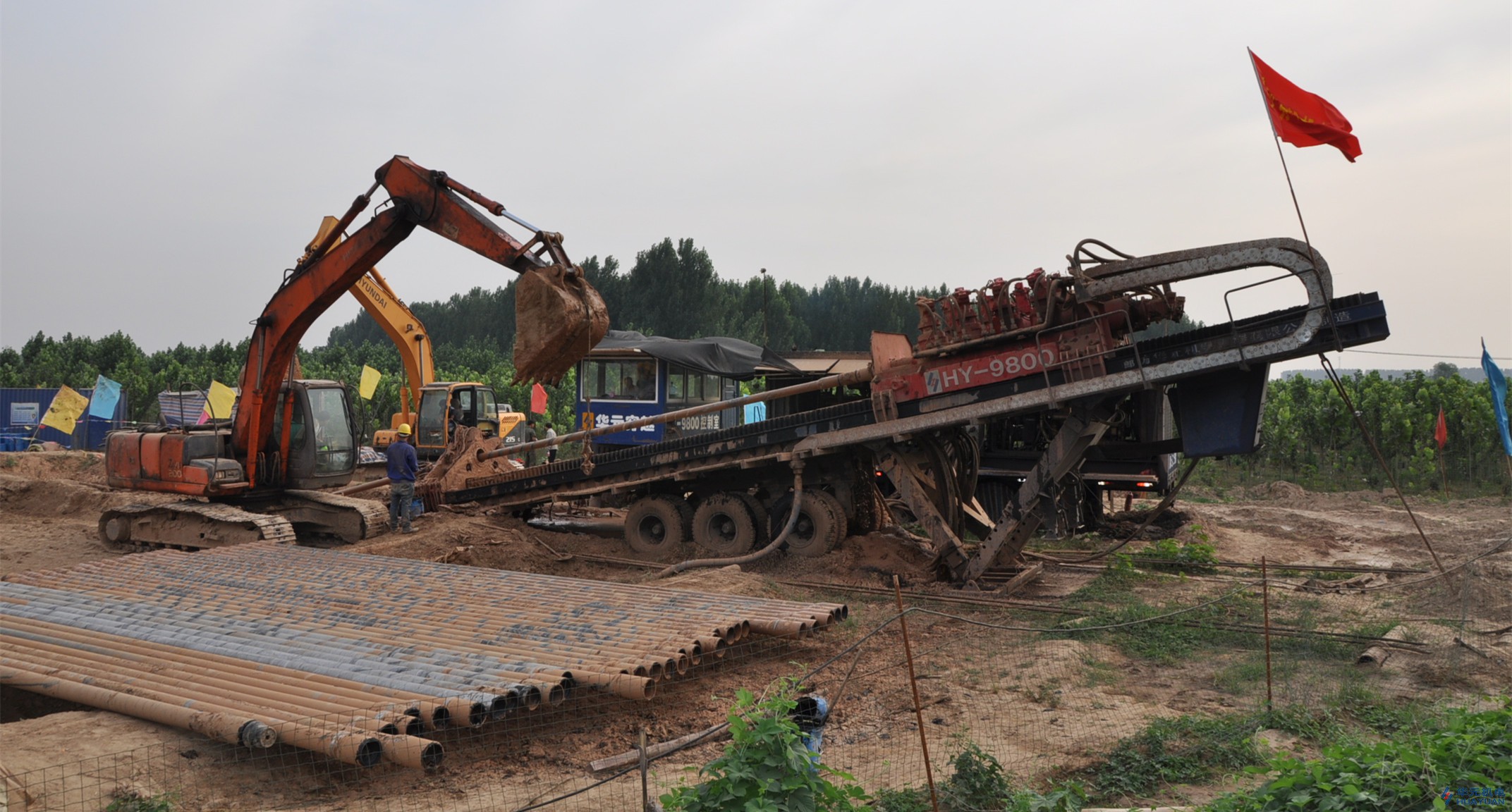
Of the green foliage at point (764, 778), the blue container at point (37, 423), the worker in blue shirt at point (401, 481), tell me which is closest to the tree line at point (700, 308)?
the blue container at point (37, 423)

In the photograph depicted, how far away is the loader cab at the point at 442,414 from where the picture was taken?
21531 millimetres

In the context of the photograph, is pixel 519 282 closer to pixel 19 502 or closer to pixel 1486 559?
pixel 1486 559

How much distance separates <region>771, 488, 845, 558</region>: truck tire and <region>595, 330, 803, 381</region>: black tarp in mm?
9172

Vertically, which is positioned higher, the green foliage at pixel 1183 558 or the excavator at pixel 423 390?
the excavator at pixel 423 390

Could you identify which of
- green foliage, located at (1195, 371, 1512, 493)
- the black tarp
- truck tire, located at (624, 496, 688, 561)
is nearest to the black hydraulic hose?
truck tire, located at (624, 496, 688, 561)

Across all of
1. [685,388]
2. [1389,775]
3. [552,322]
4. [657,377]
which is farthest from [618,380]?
[1389,775]

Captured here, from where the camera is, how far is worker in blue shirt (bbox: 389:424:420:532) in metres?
14.4

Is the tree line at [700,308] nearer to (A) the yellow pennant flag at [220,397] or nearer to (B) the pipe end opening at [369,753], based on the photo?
(A) the yellow pennant flag at [220,397]

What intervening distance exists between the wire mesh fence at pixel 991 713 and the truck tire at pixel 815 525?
200 cm

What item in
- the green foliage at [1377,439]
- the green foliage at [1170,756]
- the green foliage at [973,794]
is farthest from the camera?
the green foliage at [1377,439]

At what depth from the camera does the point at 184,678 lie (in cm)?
650

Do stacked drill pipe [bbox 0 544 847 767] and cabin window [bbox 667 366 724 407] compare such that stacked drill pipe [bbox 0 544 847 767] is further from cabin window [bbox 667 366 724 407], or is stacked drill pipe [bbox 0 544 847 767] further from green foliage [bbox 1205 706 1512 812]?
cabin window [bbox 667 366 724 407]

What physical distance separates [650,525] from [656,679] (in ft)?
25.7

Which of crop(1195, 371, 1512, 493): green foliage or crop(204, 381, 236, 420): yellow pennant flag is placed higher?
crop(204, 381, 236, 420): yellow pennant flag
